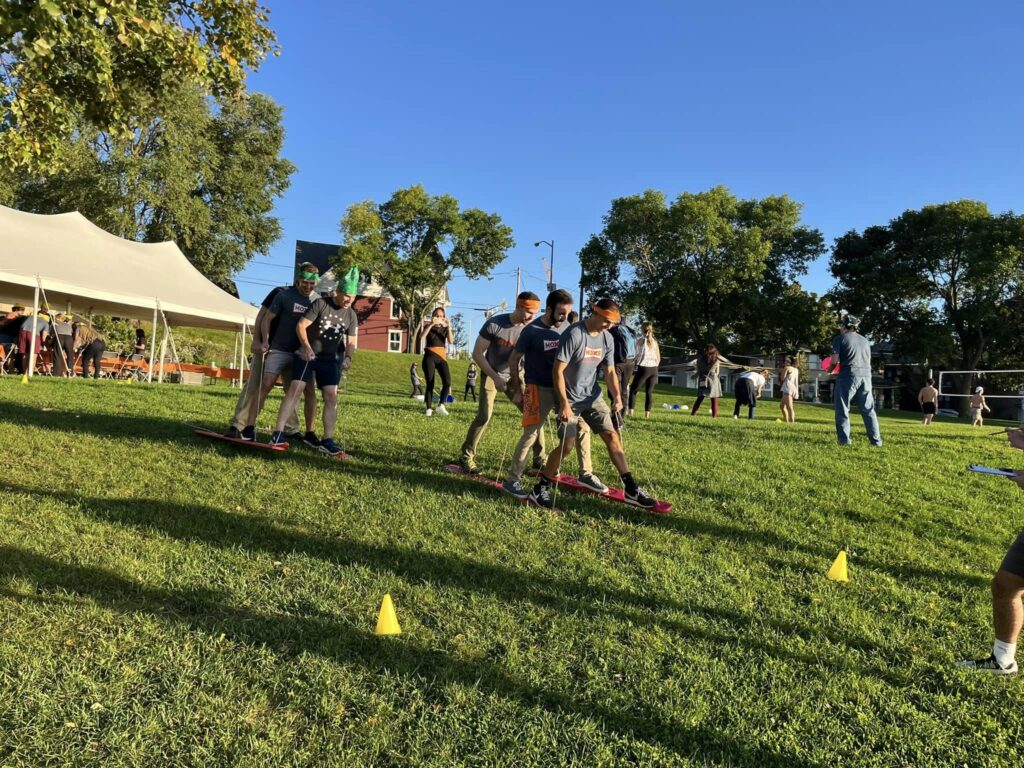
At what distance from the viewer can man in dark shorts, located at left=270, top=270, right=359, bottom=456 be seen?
6.87m

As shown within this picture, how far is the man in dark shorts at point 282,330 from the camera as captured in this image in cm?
696

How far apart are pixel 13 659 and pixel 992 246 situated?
1816 inches

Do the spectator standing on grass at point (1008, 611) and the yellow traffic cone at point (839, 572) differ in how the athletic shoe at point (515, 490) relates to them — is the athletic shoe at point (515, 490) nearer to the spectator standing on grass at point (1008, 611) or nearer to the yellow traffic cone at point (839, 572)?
the yellow traffic cone at point (839, 572)

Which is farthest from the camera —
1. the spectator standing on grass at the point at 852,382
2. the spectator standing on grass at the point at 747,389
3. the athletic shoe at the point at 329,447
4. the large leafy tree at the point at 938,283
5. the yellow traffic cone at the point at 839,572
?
the large leafy tree at the point at 938,283

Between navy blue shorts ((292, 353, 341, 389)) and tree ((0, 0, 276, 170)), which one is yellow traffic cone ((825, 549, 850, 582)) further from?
tree ((0, 0, 276, 170))

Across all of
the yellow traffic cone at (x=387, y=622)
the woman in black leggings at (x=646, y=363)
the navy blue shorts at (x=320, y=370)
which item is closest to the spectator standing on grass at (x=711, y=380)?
the woman in black leggings at (x=646, y=363)

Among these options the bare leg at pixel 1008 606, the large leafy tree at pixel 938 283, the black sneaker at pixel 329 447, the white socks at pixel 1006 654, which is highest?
the large leafy tree at pixel 938 283

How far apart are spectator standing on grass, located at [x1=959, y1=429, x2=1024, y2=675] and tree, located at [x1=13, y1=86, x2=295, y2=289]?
27890 millimetres

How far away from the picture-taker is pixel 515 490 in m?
5.86

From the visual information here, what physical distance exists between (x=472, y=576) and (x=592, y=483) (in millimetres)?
2307

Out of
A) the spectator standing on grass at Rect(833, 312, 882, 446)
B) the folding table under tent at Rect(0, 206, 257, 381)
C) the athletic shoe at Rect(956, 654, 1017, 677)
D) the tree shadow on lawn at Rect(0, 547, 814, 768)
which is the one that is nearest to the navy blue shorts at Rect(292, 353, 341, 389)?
the tree shadow on lawn at Rect(0, 547, 814, 768)

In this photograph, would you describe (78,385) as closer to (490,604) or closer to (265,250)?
(490,604)

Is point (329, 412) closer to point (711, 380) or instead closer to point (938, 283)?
point (711, 380)

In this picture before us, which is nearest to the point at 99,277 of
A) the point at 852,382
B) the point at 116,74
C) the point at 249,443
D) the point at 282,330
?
the point at 116,74
